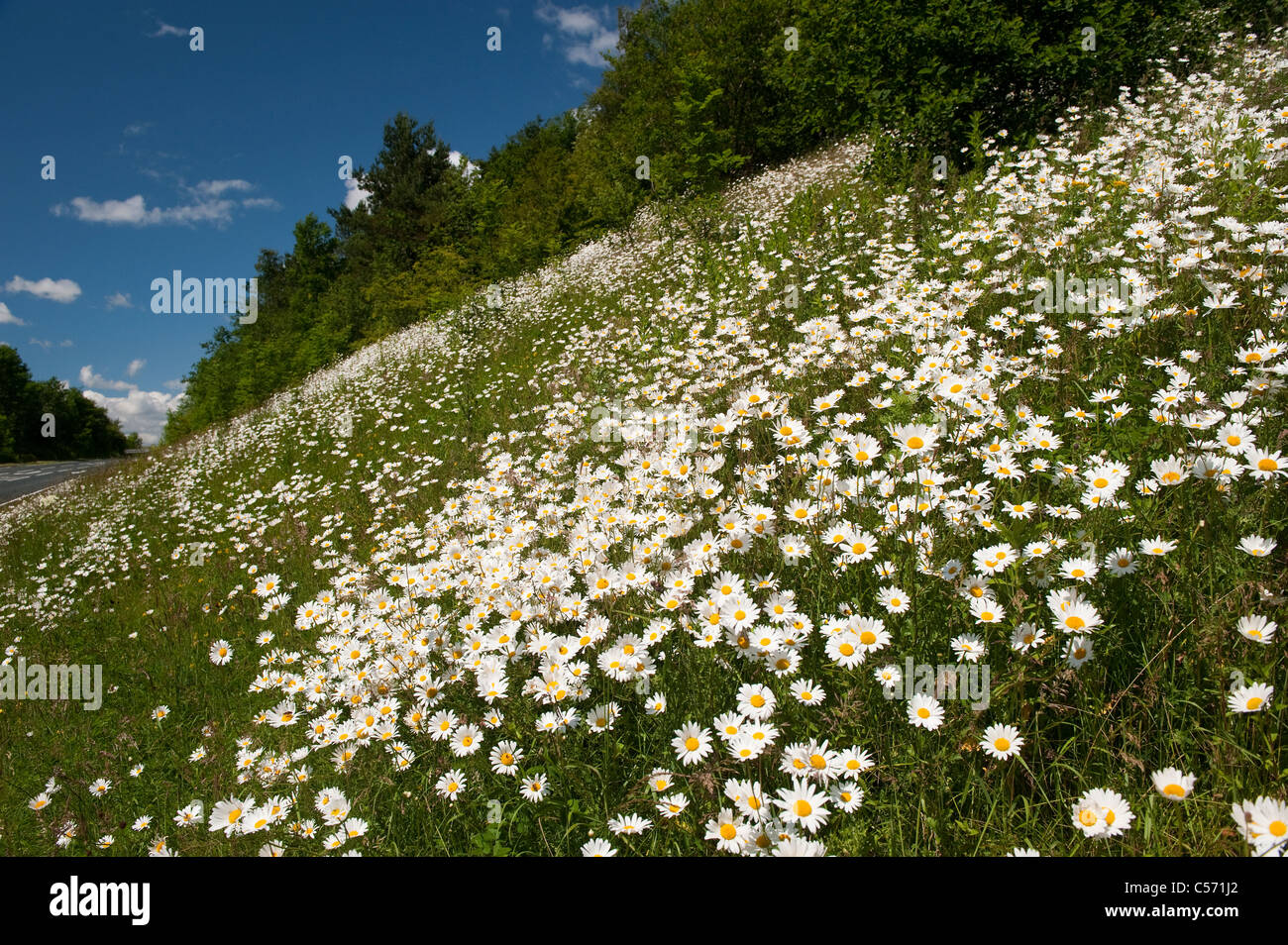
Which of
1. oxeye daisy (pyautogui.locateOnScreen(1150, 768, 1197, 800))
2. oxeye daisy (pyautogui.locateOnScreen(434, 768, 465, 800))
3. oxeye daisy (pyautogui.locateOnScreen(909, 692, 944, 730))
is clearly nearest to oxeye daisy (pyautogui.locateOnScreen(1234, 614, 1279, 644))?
oxeye daisy (pyautogui.locateOnScreen(1150, 768, 1197, 800))

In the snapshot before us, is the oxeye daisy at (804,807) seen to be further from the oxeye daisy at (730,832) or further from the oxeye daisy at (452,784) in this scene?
the oxeye daisy at (452,784)

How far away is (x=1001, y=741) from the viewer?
1.55 m

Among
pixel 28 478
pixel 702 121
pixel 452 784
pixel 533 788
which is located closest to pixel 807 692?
pixel 533 788

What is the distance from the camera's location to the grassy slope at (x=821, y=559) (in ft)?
5.34

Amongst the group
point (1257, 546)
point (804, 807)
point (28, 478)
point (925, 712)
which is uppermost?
point (28, 478)

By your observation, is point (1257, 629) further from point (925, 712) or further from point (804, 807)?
point (804, 807)

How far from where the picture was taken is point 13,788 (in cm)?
357

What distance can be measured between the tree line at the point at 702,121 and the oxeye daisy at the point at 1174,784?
26.3 feet

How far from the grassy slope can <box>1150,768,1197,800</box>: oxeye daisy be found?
0.13 meters

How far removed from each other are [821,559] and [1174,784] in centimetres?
114

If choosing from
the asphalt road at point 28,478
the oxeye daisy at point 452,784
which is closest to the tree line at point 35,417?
the asphalt road at point 28,478
